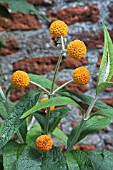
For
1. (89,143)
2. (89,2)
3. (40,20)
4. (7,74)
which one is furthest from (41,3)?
(89,143)

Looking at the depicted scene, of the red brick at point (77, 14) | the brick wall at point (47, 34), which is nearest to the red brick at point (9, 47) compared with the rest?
the brick wall at point (47, 34)

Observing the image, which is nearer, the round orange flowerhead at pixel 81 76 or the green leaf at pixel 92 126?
the round orange flowerhead at pixel 81 76

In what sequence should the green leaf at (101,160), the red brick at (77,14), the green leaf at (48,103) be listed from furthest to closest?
the red brick at (77,14) → the green leaf at (101,160) → the green leaf at (48,103)

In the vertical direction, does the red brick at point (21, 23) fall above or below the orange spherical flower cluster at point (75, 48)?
below

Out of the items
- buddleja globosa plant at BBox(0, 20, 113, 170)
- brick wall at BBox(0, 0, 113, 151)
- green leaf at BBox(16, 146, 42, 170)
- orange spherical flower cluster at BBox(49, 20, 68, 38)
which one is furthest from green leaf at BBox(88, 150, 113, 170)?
brick wall at BBox(0, 0, 113, 151)

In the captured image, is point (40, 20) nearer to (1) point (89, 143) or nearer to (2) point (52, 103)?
(1) point (89, 143)

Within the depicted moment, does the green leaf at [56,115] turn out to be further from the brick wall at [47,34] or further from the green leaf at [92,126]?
the brick wall at [47,34]
